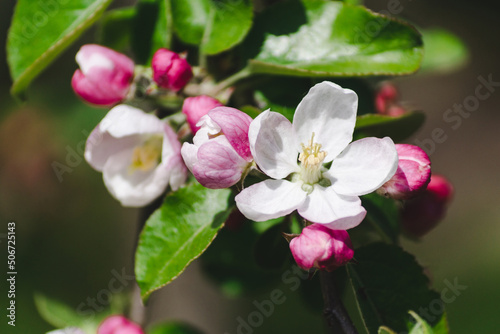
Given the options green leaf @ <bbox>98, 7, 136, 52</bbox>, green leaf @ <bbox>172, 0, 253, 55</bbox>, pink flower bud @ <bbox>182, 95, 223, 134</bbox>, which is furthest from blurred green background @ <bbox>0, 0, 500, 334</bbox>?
pink flower bud @ <bbox>182, 95, 223, 134</bbox>

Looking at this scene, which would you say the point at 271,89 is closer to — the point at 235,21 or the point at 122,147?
the point at 235,21

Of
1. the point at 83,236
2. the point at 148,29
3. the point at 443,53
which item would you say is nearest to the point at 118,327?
the point at 148,29

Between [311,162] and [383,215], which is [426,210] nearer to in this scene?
[383,215]

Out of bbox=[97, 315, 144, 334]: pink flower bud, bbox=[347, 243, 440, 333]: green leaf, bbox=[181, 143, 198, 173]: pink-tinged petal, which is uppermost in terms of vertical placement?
bbox=[181, 143, 198, 173]: pink-tinged petal

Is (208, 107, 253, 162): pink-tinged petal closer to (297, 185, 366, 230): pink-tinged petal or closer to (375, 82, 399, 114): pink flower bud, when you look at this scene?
(297, 185, 366, 230): pink-tinged petal

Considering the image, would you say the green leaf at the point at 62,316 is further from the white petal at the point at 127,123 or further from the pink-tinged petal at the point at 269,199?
the pink-tinged petal at the point at 269,199

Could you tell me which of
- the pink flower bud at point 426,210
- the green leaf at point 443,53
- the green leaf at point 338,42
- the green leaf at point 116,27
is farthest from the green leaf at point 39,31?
the green leaf at point 443,53
